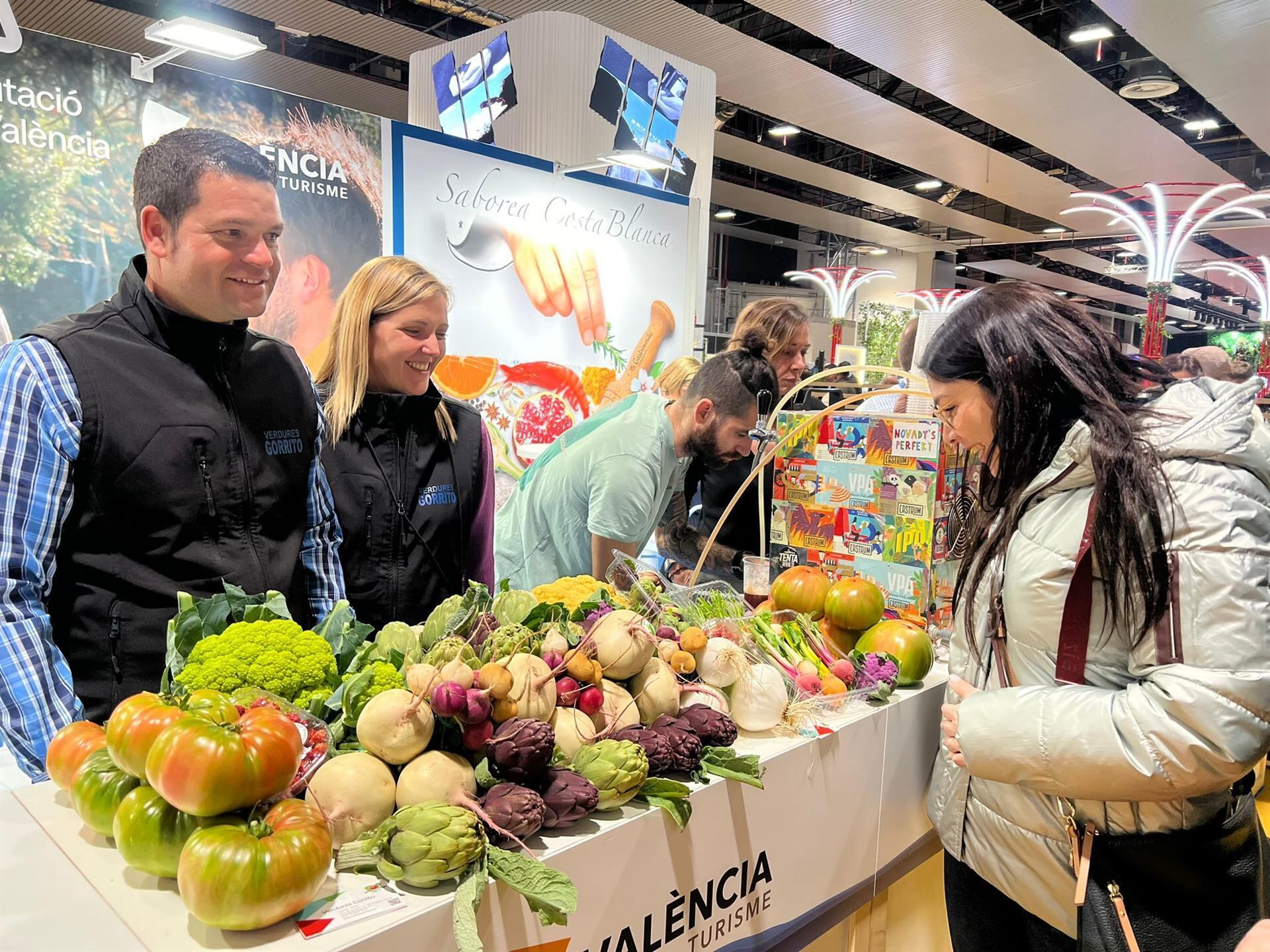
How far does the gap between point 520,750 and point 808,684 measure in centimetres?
75

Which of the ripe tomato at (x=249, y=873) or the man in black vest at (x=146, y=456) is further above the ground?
the man in black vest at (x=146, y=456)

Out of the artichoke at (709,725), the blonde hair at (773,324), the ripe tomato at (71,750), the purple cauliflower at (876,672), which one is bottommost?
the purple cauliflower at (876,672)

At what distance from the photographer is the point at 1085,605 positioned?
1.29 metres

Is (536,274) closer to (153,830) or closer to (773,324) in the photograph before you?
(773,324)

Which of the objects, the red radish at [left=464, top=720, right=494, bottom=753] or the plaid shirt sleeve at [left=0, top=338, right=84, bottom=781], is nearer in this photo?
the red radish at [left=464, top=720, right=494, bottom=753]

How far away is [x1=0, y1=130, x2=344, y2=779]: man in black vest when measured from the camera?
1.50 meters

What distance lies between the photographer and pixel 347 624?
145cm

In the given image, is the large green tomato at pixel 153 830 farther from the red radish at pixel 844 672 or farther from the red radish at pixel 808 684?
the red radish at pixel 844 672

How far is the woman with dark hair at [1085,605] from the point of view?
1154 mm

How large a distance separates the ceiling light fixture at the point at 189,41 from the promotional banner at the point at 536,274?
675 millimetres

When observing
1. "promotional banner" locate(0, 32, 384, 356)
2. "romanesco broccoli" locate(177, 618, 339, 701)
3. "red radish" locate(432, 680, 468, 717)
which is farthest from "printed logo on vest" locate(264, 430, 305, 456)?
"promotional banner" locate(0, 32, 384, 356)

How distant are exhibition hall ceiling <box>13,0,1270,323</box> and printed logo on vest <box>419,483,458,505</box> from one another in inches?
226

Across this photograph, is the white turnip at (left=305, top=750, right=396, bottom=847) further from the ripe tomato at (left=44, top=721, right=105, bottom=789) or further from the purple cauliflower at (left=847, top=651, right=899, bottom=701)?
the purple cauliflower at (left=847, top=651, right=899, bottom=701)

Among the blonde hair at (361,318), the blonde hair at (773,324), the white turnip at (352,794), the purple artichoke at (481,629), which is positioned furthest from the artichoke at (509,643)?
the blonde hair at (773,324)
